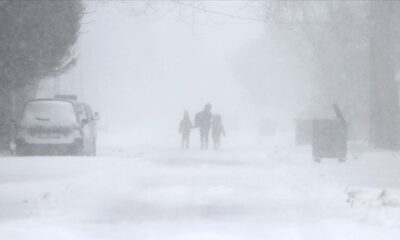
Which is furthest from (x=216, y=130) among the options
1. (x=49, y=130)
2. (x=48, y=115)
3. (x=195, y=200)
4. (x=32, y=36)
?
(x=195, y=200)

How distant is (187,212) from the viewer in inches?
473

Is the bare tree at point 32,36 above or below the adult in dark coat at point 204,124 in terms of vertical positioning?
above

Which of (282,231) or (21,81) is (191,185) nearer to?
(282,231)

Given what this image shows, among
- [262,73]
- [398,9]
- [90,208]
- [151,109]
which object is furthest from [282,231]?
[151,109]

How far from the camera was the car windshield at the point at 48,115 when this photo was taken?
77.2ft

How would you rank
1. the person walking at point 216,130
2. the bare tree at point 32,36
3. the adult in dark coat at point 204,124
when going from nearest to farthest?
the bare tree at point 32,36
the adult in dark coat at point 204,124
the person walking at point 216,130

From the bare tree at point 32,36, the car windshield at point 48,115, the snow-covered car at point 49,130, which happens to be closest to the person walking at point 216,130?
the snow-covered car at point 49,130

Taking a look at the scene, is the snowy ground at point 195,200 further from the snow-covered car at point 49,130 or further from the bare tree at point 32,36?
the bare tree at point 32,36

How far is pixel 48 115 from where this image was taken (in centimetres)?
2373

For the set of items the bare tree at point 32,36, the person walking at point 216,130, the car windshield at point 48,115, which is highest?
the bare tree at point 32,36

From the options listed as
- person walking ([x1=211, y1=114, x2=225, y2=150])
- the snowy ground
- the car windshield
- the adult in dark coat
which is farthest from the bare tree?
person walking ([x1=211, y1=114, x2=225, y2=150])

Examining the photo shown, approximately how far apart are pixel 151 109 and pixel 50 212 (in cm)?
13435

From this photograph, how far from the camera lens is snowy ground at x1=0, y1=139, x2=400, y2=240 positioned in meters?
10.3

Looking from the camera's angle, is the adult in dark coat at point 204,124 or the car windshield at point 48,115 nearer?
the car windshield at point 48,115
